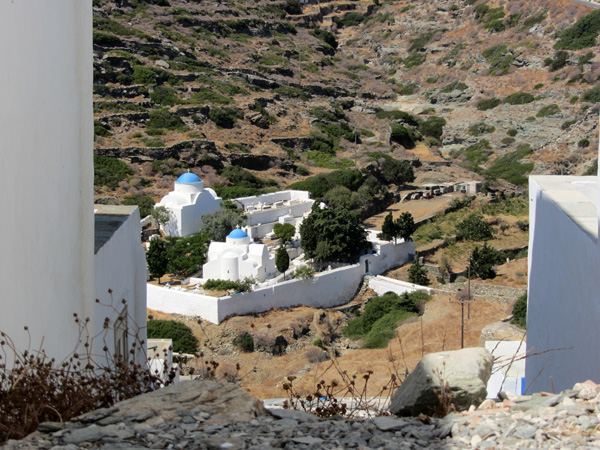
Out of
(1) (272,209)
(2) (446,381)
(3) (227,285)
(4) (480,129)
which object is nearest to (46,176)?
(2) (446,381)

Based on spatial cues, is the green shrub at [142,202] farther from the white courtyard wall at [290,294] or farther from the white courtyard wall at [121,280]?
the white courtyard wall at [121,280]

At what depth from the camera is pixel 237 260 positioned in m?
21.7

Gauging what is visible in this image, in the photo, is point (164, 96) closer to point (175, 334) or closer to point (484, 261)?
point (484, 261)

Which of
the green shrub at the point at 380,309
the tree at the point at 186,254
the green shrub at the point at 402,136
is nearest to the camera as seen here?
the green shrub at the point at 380,309

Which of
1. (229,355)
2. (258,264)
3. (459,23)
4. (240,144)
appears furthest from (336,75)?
(229,355)

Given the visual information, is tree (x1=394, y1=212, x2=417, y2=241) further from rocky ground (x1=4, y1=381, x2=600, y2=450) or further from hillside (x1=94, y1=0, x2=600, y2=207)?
rocky ground (x1=4, y1=381, x2=600, y2=450)

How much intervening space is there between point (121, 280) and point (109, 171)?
82.4 feet

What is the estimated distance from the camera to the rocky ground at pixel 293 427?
3496 mm

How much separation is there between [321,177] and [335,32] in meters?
42.3

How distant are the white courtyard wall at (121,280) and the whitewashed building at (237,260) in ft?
46.0

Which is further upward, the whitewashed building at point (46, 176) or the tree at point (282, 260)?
the whitewashed building at point (46, 176)

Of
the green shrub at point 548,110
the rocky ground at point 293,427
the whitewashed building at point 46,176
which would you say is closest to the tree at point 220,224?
→ the whitewashed building at point 46,176

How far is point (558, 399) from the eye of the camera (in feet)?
13.1

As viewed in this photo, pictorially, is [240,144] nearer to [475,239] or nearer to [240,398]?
[475,239]
